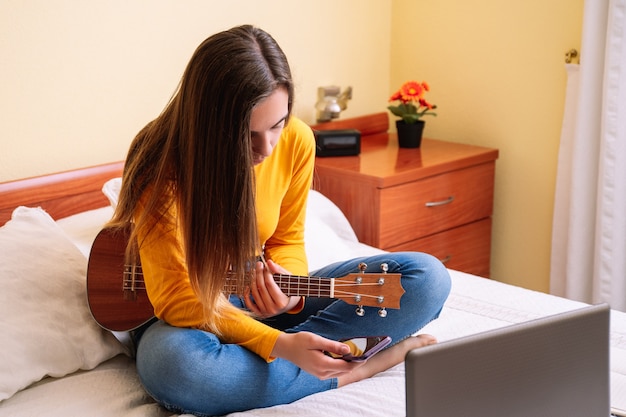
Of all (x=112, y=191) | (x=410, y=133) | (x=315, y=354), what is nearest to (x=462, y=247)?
(x=410, y=133)

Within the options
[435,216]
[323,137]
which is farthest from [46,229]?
[435,216]

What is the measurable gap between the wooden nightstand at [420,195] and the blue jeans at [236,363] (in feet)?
2.35

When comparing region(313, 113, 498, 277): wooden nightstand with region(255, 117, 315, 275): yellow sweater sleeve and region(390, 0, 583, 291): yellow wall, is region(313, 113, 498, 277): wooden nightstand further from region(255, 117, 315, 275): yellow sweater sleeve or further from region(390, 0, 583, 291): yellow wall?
region(255, 117, 315, 275): yellow sweater sleeve

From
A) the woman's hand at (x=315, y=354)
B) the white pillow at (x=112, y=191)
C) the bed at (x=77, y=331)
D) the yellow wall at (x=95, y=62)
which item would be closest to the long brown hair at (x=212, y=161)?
the woman's hand at (x=315, y=354)

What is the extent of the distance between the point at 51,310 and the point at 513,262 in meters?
1.57

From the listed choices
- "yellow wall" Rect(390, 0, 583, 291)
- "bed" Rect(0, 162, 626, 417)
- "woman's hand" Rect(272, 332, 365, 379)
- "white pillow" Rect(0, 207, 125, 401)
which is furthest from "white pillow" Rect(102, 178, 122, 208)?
"yellow wall" Rect(390, 0, 583, 291)

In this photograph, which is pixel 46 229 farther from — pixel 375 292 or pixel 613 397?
pixel 613 397

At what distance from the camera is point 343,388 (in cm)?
142

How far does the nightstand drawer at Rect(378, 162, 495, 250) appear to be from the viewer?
88.7 inches

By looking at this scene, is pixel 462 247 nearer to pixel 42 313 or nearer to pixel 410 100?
pixel 410 100

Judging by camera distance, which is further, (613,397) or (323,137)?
(323,137)

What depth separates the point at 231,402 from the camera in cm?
137

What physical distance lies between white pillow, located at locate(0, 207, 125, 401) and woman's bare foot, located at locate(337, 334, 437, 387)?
44 centimetres

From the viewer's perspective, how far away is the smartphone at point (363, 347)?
1.33 m
